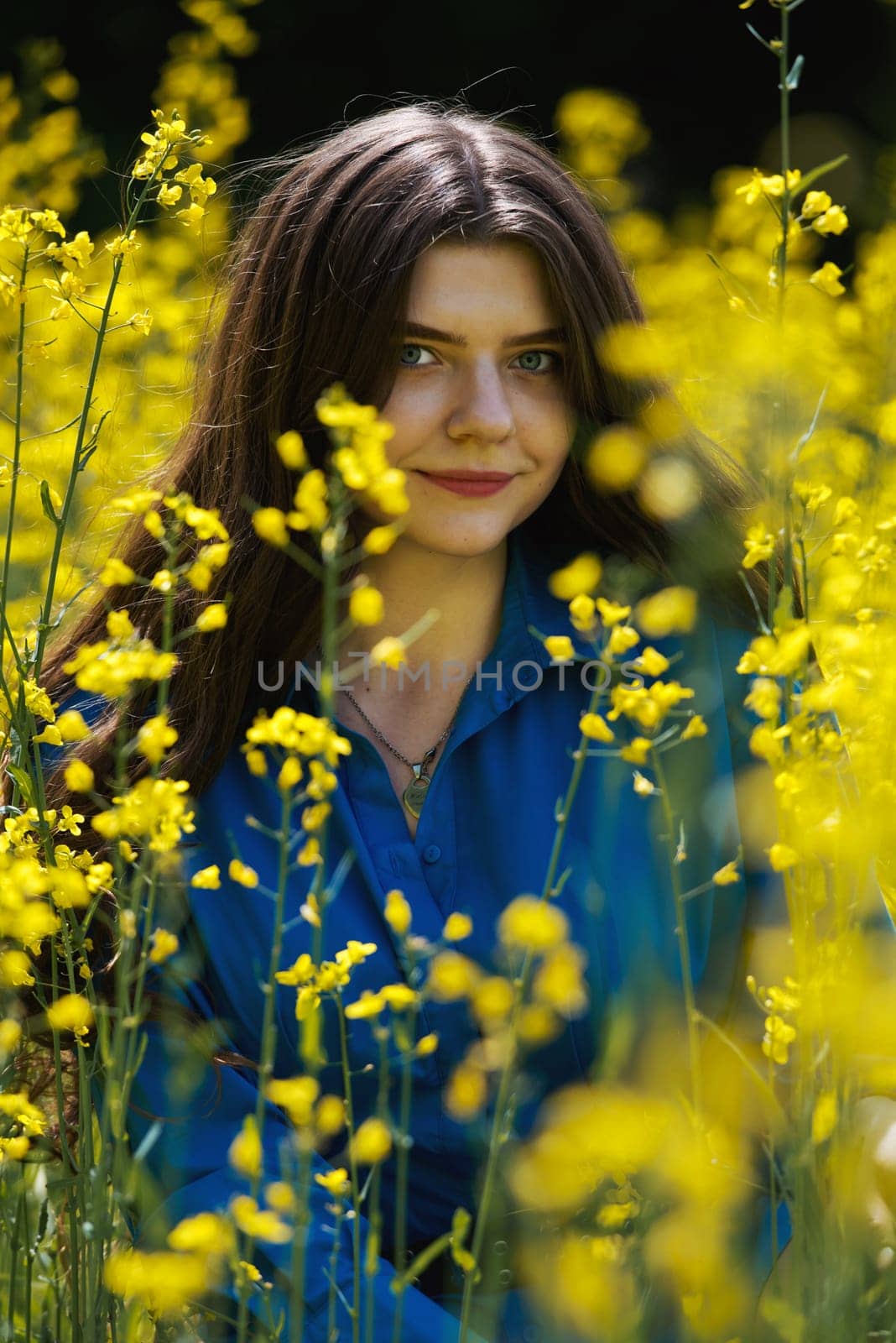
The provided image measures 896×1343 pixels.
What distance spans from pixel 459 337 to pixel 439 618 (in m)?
0.33

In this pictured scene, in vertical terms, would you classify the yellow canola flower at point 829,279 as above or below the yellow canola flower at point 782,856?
above

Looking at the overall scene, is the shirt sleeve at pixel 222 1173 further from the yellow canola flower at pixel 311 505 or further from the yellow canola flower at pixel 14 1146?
the yellow canola flower at pixel 311 505

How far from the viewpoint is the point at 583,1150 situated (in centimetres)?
94

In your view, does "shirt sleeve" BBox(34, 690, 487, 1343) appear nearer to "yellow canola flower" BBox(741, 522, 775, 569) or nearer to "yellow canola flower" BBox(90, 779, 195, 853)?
"yellow canola flower" BBox(90, 779, 195, 853)

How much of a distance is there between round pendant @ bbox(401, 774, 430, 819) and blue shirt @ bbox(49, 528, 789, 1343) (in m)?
0.02

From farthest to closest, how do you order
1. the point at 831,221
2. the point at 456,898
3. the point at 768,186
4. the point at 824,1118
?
the point at 456,898
the point at 831,221
the point at 768,186
the point at 824,1118

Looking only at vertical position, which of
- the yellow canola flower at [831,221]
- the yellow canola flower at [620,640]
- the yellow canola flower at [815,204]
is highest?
the yellow canola flower at [815,204]

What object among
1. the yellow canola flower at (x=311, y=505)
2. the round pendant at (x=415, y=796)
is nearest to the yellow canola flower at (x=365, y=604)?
the yellow canola flower at (x=311, y=505)

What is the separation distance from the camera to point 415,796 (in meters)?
1.73

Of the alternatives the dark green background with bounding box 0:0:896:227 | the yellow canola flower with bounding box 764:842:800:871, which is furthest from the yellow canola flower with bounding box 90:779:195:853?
the dark green background with bounding box 0:0:896:227

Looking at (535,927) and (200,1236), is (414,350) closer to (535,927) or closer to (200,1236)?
(535,927)

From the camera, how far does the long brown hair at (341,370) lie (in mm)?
1681

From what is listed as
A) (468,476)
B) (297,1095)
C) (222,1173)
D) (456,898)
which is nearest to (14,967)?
(297,1095)

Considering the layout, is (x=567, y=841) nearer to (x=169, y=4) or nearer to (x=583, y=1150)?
(x=583, y=1150)
